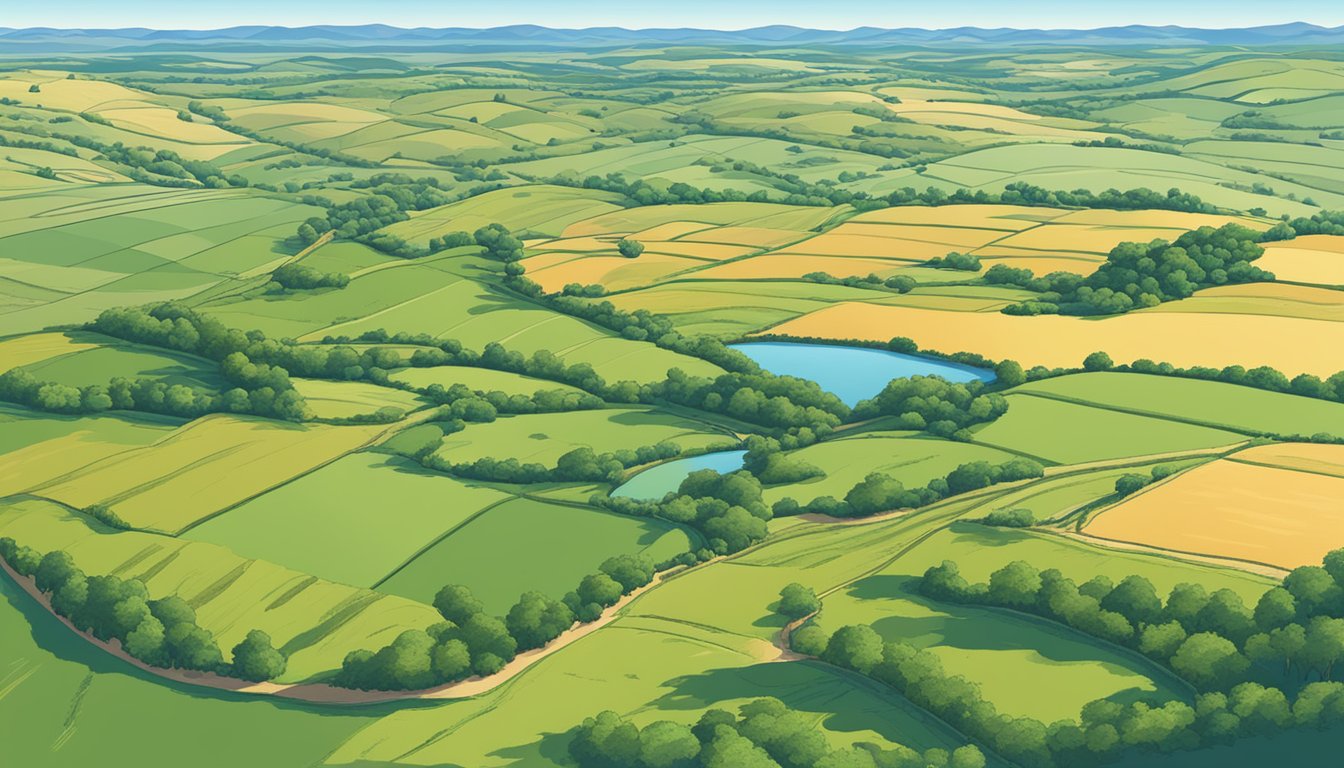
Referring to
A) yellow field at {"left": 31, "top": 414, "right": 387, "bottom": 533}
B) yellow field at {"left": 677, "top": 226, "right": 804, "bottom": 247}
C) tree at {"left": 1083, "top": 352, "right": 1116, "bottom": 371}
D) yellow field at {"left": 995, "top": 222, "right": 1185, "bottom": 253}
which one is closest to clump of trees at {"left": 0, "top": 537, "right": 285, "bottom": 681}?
yellow field at {"left": 31, "top": 414, "right": 387, "bottom": 533}

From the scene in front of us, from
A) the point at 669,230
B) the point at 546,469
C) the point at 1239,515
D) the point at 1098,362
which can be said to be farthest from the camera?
the point at 669,230

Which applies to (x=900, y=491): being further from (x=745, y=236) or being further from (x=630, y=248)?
(x=745, y=236)

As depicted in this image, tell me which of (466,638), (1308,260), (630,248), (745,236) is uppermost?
(1308,260)

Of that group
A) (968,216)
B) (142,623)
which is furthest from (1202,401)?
(968,216)

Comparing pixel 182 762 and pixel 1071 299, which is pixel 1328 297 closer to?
pixel 1071 299

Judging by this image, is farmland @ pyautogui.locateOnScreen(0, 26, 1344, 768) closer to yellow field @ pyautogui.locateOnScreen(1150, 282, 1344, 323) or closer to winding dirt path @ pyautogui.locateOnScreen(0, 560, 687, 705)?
winding dirt path @ pyautogui.locateOnScreen(0, 560, 687, 705)

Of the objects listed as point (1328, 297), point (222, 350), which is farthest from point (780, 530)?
point (1328, 297)

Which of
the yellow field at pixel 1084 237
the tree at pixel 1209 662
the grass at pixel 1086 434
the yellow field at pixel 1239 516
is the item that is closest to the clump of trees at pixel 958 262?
the yellow field at pixel 1084 237
